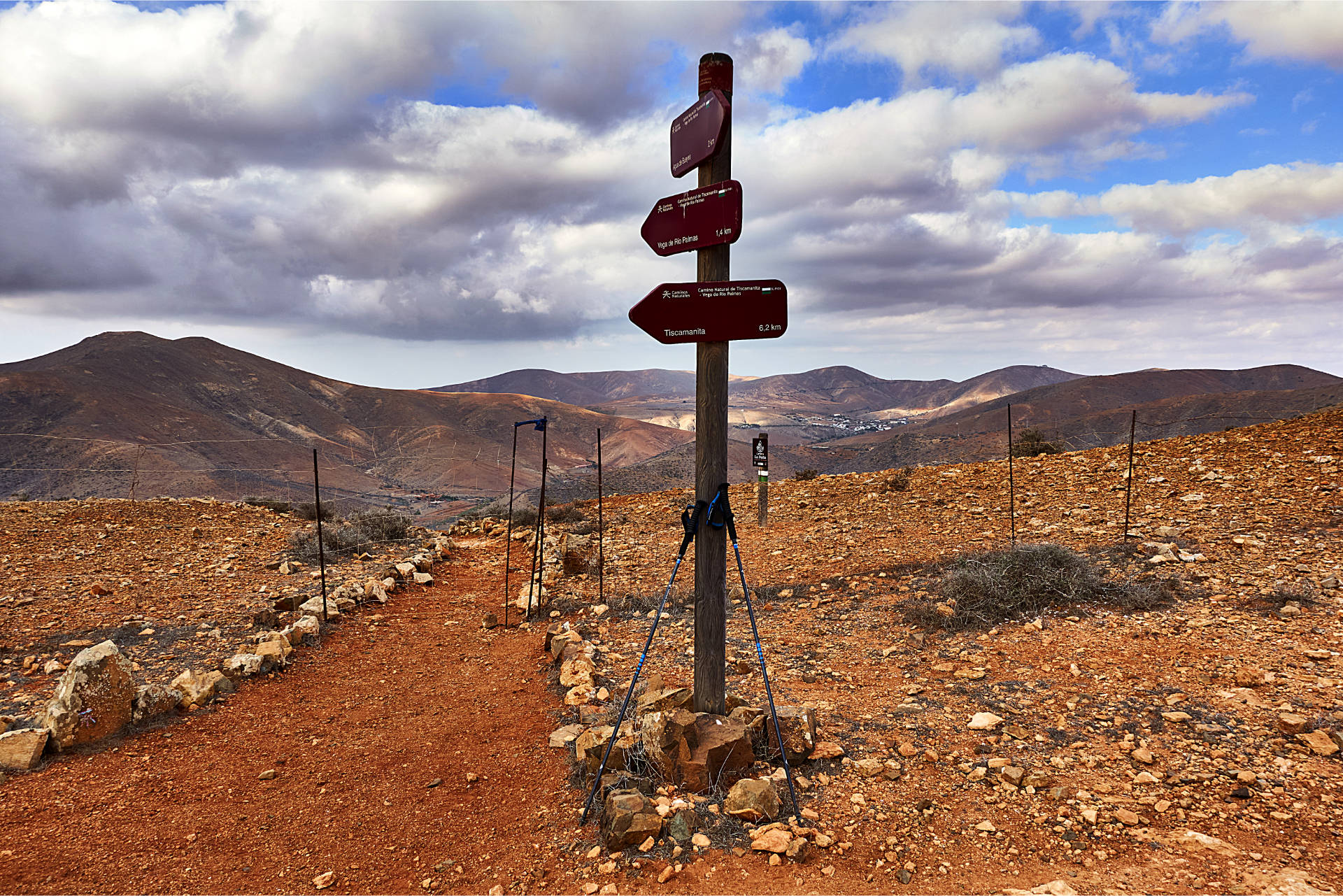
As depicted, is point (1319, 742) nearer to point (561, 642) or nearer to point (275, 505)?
point (561, 642)

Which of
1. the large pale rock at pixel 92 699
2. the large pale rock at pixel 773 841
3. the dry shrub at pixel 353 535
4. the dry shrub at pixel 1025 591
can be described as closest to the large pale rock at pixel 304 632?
the large pale rock at pixel 92 699

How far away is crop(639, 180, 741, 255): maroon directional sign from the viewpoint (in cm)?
353

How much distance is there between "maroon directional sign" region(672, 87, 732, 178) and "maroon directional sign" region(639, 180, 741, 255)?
0.68 ft

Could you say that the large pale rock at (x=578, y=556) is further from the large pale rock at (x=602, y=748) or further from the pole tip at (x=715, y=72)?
the pole tip at (x=715, y=72)

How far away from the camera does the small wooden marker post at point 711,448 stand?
12.1ft

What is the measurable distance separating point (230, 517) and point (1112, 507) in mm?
16417

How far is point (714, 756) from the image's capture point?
3758 mm

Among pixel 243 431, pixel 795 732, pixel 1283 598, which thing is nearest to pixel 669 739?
pixel 795 732

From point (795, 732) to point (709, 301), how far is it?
8.98ft

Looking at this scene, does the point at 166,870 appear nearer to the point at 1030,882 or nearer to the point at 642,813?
the point at 642,813

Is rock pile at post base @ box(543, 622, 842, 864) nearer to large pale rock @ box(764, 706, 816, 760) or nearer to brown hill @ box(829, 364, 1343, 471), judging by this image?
large pale rock @ box(764, 706, 816, 760)

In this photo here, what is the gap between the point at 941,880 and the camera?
295 cm

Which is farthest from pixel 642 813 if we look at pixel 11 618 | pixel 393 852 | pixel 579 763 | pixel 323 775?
pixel 11 618

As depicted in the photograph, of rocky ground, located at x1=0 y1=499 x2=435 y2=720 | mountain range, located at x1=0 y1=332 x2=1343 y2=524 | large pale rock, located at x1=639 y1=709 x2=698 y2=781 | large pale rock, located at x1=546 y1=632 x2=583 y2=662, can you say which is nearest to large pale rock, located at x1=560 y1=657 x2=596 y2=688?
large pale rock, located at x1=546 y1=632 x2=583 y2=662
